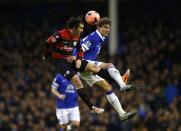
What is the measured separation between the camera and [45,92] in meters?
28.8

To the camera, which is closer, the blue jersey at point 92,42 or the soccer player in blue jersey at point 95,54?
the soccer player in blue jersey at point 95,54

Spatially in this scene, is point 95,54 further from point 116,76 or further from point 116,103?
point 116,103

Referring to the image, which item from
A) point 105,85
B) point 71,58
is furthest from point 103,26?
point 105,85

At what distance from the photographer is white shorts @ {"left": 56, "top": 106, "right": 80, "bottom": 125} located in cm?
1948

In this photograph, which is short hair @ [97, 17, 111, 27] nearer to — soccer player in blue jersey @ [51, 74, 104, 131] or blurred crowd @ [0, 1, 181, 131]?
soccer player in blue jersey @ [51, 74, 104, 131]

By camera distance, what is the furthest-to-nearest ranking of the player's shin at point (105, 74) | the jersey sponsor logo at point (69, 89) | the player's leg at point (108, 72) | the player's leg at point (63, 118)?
the jersey sponsor logo at point (69, 89) → the player's leg at point (63, 118) → the player's shin at point (105, 74) → the player's leg at point (108, 72)

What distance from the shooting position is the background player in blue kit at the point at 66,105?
63.9 ft

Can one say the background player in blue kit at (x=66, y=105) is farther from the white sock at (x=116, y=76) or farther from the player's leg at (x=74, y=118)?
the white sock at (x=116, y=76)

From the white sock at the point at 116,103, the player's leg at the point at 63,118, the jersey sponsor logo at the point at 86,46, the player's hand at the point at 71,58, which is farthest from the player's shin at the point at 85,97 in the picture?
the player's leg at the point at 63,118

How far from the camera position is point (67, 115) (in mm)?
19578

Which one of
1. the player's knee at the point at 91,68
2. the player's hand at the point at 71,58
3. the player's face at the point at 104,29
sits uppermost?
the player's face at the point at 104,29

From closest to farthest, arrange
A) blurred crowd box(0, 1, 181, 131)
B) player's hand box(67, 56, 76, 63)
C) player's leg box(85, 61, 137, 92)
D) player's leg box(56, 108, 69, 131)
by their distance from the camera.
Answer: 1. player's leg box(85, 61, 137, 92)
2. player's hand box(67, 56, 76, 63)
3. player's leg box(56, 108, 69, 131)
4. blurred crowd box(0, 1, 181, 131)

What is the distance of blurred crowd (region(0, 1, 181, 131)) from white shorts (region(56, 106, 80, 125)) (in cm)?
413

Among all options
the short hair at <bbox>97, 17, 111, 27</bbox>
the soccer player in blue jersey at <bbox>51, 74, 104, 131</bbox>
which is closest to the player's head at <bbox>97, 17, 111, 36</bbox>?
the short hair at <bbox>97, 17, 111, 27</bbox>
